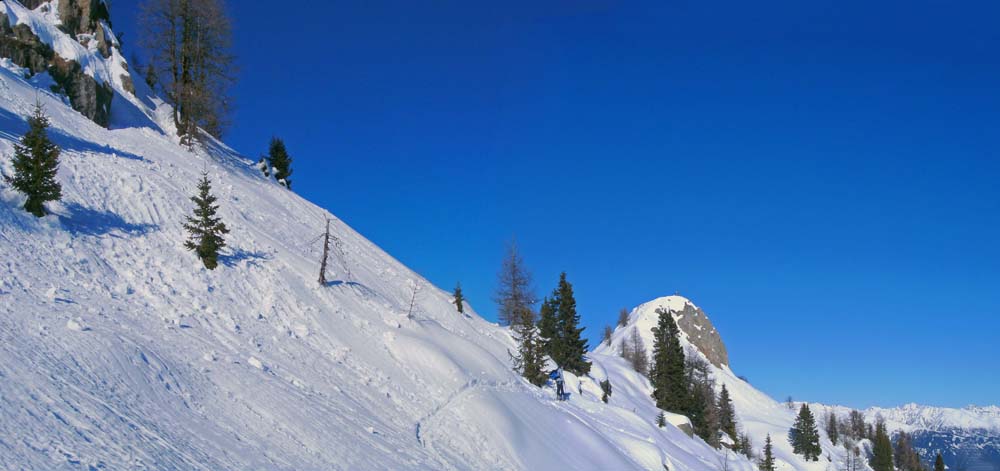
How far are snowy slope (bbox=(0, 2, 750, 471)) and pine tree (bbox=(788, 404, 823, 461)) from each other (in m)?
70.3

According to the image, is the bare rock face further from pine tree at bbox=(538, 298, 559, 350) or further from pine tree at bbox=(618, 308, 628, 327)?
pine tree at bbox=(538, 298, 559, 350)

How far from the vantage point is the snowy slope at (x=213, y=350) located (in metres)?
10.8

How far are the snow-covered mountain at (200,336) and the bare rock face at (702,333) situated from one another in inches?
4188

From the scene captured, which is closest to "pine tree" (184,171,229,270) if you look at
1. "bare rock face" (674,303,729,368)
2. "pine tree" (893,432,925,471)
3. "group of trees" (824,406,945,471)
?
"group of trees" (824,406,945,471)

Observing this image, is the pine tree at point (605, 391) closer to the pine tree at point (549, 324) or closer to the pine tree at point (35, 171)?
the pine tree at point (549, 324)

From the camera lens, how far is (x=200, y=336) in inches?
630

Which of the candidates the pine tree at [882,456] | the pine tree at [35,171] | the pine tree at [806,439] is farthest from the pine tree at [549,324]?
the pine tree at [882,456]

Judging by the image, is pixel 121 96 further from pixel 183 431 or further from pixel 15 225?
pixel 183 431

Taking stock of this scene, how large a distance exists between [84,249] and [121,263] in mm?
Answer: 946

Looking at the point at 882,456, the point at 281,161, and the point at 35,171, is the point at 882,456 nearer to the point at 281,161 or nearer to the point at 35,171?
the point at 281,161

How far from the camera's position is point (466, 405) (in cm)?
2153

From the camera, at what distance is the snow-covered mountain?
36.3 ft

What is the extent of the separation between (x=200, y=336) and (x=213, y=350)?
0.78 m

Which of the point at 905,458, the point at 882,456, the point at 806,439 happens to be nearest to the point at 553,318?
the point at 806,439
